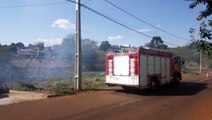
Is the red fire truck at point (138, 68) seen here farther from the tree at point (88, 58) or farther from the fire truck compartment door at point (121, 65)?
the tree at point (88, 58)

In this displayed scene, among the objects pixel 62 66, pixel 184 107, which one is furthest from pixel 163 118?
pixel 62 66

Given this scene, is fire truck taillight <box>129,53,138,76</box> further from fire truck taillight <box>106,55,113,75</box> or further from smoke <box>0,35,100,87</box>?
smoke <box>0,35,100,87</box>

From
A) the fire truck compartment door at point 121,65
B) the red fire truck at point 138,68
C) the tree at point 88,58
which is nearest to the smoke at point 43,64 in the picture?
the tree at point 88,58

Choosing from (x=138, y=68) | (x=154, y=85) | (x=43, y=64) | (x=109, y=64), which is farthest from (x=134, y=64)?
(x=43, y=64)

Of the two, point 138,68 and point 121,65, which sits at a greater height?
point 121,65

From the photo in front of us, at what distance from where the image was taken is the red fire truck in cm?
2027

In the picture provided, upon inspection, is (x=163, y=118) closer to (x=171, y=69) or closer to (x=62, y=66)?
(x=171, y=69)

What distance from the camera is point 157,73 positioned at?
22.8m

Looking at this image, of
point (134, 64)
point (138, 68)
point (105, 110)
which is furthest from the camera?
point (134, 64)

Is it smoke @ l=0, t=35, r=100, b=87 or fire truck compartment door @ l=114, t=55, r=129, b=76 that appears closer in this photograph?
fire truck compartment door @ l=114, t=55, r=129, b=76

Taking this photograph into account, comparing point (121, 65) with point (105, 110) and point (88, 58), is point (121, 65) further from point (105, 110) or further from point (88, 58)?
point (88, 58)

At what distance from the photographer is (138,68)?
2011cm

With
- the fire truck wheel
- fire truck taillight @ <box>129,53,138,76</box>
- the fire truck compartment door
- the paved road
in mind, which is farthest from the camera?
the fire truck wheel

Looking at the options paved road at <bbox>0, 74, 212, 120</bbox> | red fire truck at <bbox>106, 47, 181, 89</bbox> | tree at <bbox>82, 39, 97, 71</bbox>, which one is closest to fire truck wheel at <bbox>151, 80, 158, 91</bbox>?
red fire truck at <bbox>106, 47, 181, 89</bbox>
